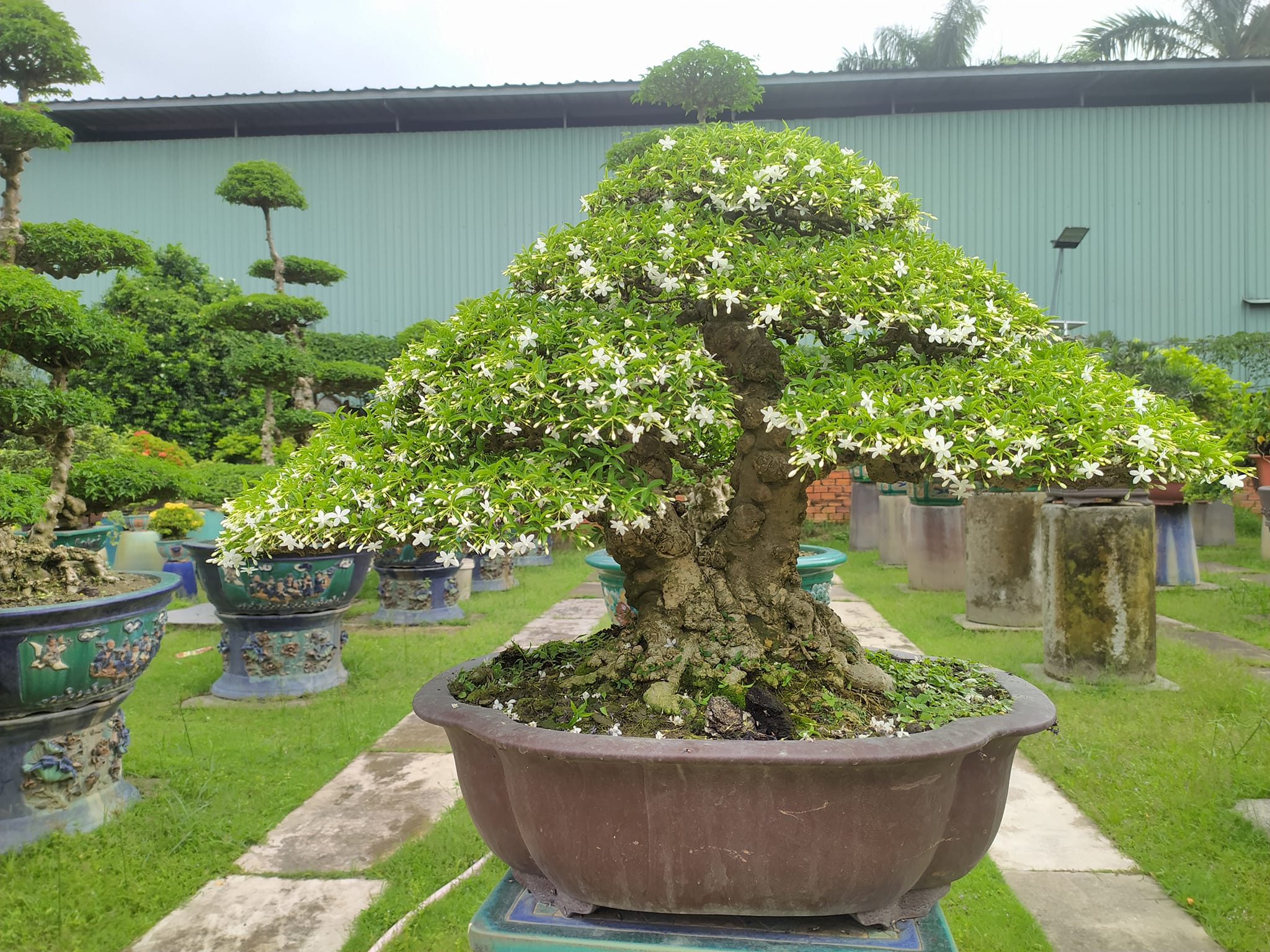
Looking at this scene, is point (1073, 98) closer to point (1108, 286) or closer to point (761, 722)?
point (1108, 286)

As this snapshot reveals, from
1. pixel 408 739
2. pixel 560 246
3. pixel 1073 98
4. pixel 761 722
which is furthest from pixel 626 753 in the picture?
pixel 1073 98

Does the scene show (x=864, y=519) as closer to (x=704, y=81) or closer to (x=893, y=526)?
(x=893, y=526)

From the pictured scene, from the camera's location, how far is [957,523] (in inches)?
279

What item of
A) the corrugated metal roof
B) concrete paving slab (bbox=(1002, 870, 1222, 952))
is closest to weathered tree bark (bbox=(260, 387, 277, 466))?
the corrugated metal roof

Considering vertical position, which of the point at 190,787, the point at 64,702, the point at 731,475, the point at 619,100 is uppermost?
the point at 619,100

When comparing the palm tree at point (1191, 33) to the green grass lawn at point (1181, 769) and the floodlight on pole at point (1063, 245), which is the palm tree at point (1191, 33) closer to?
the floodlight on pole at point (1063, 245)

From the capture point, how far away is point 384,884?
2424 mm

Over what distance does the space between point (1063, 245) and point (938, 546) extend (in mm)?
5639

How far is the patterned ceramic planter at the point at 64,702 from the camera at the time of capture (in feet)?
8.32

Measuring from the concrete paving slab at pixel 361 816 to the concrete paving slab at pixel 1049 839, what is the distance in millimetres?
1805

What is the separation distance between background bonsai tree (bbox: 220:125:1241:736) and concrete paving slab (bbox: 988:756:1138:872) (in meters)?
1.19

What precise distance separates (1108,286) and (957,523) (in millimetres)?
6168

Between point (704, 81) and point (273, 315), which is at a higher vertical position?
point (704, 81)

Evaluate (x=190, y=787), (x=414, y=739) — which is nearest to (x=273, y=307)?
(x=414, y=739)
